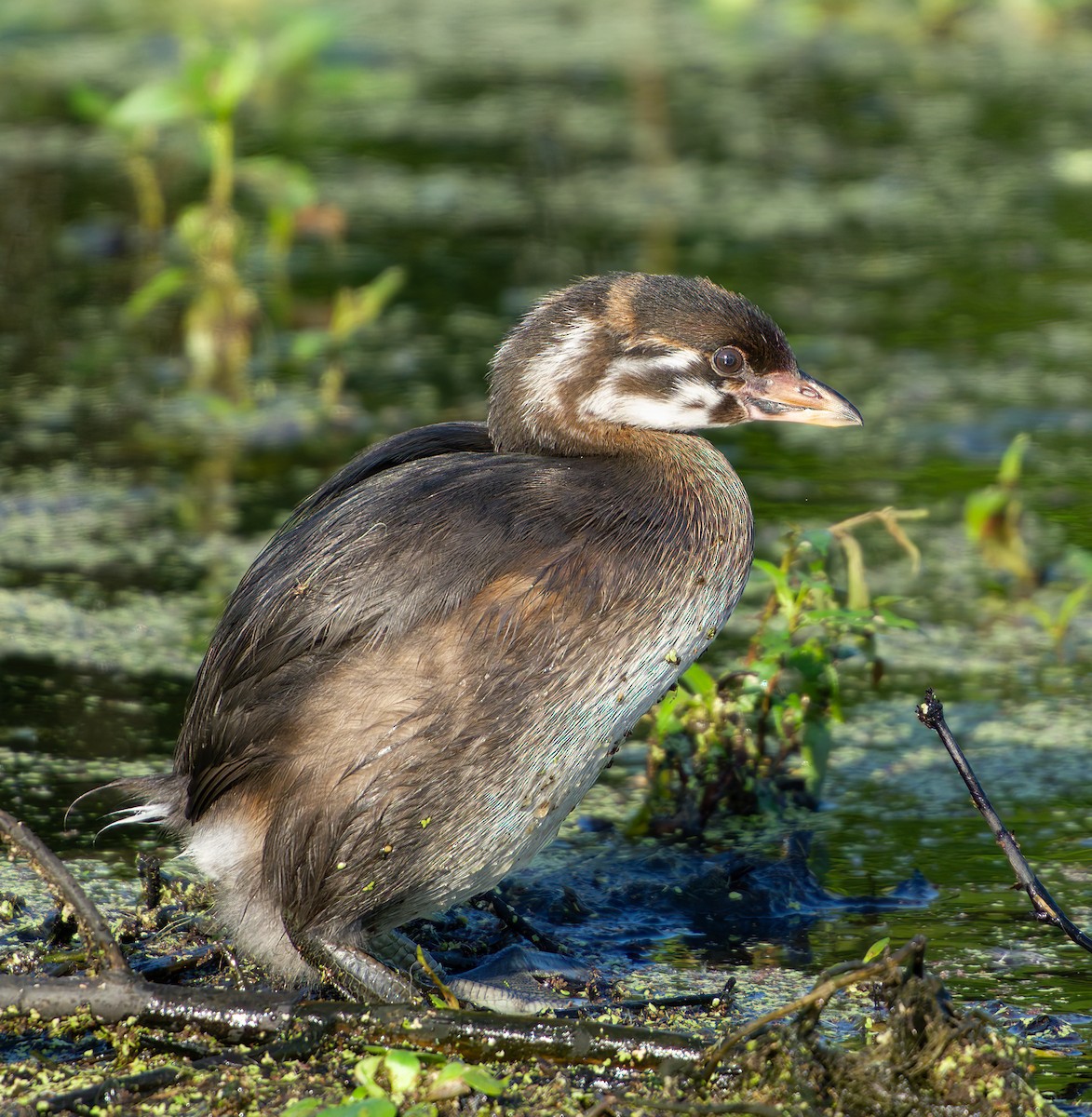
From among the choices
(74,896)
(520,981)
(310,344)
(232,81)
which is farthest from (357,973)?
(232,81)

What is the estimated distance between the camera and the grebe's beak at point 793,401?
430cm

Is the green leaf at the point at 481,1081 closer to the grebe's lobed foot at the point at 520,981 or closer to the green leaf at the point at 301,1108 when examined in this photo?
the green leaf at the point at 301,1108

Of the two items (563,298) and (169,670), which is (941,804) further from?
(169,670)

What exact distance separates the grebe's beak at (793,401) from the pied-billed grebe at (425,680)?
295 mm

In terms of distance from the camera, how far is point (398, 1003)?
12.2 feet

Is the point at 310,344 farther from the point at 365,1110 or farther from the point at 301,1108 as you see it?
the point at 365,1110

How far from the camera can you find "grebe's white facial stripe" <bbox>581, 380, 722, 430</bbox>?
164 inches

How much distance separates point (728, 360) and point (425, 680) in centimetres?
106

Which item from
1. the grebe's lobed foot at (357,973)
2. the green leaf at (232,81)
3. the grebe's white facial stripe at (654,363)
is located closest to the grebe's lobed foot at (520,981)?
the grebe's lobed foot at (357,973)

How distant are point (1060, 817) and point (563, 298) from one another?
1.84 metres

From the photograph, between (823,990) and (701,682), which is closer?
(823,990)

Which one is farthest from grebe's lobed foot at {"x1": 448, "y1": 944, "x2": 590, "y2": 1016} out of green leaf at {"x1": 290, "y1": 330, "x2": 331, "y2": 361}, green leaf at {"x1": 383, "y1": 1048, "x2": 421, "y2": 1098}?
green leaf at {"x1": 290, "y1": 330, "x2": 331, "y2": 361}

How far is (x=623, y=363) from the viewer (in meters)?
4.15

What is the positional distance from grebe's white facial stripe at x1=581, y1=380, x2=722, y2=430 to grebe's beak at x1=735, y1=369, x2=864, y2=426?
0.09 m
